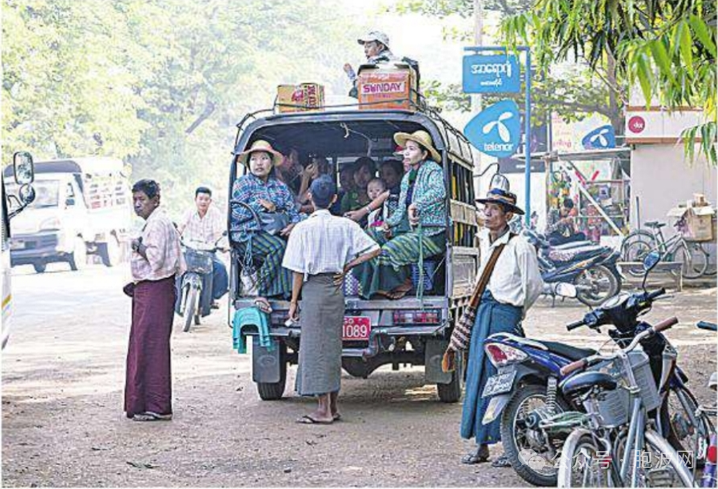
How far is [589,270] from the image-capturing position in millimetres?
19500

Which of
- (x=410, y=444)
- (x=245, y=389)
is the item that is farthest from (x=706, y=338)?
(x=410, y=444)

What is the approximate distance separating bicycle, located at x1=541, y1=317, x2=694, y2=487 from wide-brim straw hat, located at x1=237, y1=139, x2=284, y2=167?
4.52 metres

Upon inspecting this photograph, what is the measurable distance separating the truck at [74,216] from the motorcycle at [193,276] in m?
12.9

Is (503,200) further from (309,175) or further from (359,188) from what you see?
(309,175)

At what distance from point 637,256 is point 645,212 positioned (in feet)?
7.27

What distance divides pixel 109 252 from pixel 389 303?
85.2 ft

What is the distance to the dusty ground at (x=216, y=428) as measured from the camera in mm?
8047

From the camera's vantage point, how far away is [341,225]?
988 centimetres

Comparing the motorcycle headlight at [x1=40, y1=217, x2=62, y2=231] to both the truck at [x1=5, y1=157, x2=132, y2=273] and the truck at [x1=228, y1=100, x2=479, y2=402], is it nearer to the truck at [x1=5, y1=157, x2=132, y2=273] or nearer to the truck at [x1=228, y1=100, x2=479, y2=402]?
the truck at [x1=5, y1=157, x2=132, y2=273]

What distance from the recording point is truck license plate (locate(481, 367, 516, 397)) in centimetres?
770

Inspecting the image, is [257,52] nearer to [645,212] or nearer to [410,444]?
[645,212]

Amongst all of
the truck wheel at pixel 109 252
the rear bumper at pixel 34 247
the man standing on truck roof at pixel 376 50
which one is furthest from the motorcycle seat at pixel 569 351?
the truck wheel at pixel 109 252

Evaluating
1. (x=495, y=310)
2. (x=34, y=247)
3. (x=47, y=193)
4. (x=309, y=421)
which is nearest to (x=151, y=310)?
(x=309, y=421)

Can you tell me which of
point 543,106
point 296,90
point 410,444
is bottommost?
point 410,444
